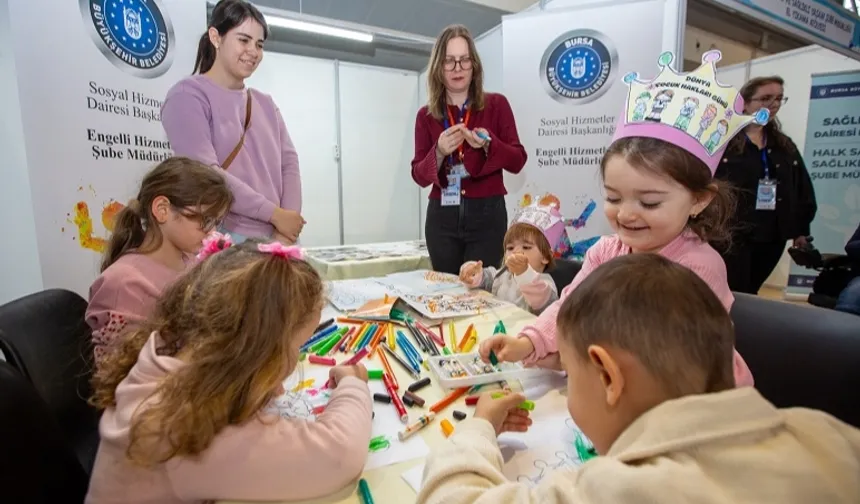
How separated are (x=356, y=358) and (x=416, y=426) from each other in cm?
34

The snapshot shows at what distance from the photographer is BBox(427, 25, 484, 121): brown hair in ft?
6.36

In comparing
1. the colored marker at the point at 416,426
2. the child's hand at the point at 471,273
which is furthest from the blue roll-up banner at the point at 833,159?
the colored marker at the point at 416,426

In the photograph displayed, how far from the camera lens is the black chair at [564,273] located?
170 cm

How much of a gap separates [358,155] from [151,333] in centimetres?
429

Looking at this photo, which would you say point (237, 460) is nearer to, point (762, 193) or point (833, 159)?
point (762, 193)

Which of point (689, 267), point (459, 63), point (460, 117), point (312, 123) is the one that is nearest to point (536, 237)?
point (460, 117)

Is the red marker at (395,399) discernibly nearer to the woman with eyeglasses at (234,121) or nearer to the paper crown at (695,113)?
the paper crown at (695,113)

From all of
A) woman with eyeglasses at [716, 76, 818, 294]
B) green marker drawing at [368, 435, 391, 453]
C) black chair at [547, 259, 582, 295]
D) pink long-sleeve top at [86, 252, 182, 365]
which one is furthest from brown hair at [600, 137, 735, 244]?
woman with eyeglasses at [716, 76, 818, 294]

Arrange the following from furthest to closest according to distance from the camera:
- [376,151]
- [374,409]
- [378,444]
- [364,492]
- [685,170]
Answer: [376,151] → [685,170] → [374,409] → [378,444] → [364,492]

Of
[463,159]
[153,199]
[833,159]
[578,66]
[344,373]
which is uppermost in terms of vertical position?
[578,66]

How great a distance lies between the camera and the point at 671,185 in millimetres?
967

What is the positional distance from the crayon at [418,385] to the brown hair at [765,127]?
2.39 meters

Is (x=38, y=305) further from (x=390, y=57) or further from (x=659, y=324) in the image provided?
(x=390, y=57)

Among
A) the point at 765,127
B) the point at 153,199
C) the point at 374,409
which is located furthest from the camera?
the point at 765,127
